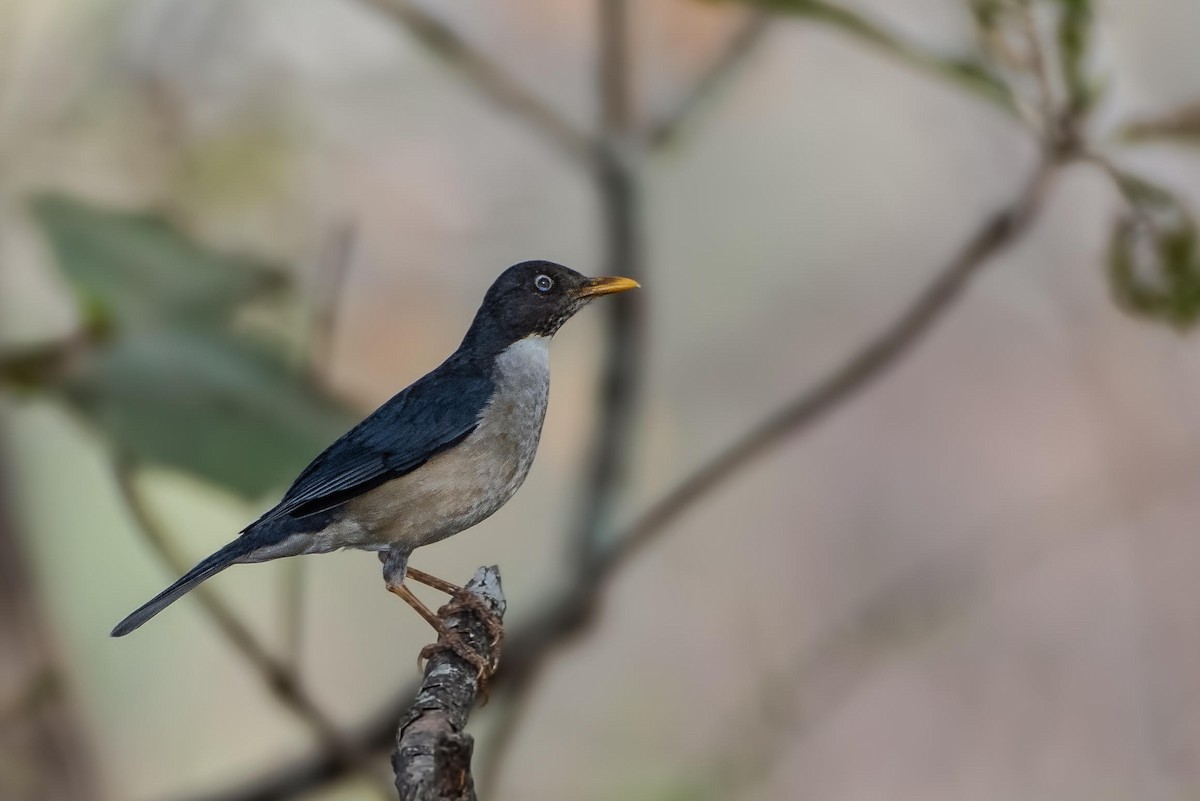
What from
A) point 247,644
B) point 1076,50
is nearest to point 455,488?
point 247,644

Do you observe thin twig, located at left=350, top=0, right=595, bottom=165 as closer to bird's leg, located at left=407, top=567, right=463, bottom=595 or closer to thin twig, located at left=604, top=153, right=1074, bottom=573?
thin twig, located at left=604, top=153, right=1074, bottom=573

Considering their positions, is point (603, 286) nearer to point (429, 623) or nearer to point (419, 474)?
point (419, 474)

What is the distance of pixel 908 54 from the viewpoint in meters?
4.20

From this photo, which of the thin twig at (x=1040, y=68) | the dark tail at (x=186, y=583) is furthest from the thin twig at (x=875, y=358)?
the dark tail at (x=186, y=583)

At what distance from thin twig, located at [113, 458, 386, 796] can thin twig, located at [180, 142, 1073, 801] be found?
9 centimetres

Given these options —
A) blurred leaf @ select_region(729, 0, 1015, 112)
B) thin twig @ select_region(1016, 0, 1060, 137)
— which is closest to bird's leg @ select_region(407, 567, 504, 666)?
blurred leaf @ select_region(729, 0, 1015, 112)

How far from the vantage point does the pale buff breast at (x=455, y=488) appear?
346cm

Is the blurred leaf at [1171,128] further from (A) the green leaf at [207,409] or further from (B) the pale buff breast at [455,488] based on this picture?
(A) the green leaf at [207,409]

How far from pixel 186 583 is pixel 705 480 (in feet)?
6.45

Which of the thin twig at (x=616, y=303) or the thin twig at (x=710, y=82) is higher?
the thin twig at (x=710, y=82)

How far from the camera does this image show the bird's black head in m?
3.84

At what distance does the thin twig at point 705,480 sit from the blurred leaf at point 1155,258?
0.91 feet

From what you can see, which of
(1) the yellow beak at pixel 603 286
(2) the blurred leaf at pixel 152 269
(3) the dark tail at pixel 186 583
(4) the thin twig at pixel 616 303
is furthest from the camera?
(4) the thin twig at pixel 616 303

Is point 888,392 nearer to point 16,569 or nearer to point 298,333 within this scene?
point 298,333
